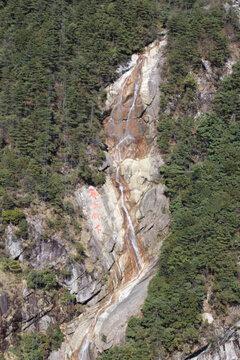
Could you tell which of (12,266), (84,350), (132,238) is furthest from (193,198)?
(12,266)

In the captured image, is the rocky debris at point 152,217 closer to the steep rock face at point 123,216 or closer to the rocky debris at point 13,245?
the steep rock face at point 123,216

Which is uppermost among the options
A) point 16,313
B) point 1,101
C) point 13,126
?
point 1,101

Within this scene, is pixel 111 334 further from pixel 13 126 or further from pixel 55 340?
pixel 13 126

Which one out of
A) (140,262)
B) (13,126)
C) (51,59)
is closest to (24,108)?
(13,126)

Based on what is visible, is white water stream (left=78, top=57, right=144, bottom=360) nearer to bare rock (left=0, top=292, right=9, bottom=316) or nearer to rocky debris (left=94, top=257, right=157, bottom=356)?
rocky debris (left=94, top=257, right=157, bottom=356)

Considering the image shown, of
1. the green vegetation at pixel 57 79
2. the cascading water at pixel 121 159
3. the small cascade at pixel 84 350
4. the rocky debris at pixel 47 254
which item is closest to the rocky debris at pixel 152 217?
the cascading water at pixel 121 159

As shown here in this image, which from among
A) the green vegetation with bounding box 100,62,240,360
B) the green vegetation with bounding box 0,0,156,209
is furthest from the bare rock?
the green vegetation with bounding box 0,0,156,209
